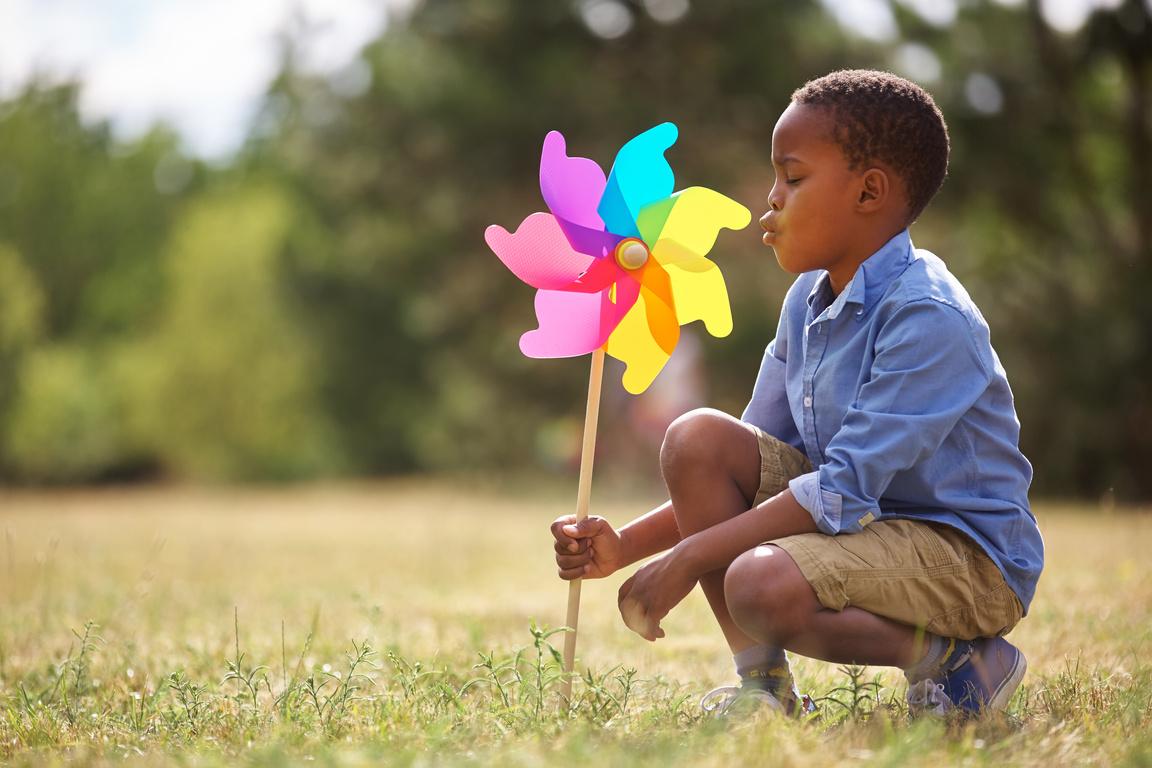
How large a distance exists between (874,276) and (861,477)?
427 mm

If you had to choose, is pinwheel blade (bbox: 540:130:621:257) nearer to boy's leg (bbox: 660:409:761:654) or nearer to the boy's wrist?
boy's leg (bbox: 660:409:761:654)

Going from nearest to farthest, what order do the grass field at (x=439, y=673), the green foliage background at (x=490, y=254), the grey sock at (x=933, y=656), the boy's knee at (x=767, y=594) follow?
the grass field at (x=439, y=673)
the boy's knee at (x=767, y=594)
the grey sock at (x=933, y=656)
the green foliage background at (x=490, y=254)

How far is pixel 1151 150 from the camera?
10.5 m

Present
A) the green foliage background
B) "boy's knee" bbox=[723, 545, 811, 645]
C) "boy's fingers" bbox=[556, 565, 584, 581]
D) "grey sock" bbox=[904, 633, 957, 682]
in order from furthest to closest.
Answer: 1. the green foliage background
2. "boy's fingers" bbox=[556, 565, 584, 581]
3. "grey sock" bbox=[904, 633, 957, 682]
4. "boy's knee" bbox=[723, 545, 811, 645]

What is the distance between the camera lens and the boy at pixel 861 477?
206 centimetres

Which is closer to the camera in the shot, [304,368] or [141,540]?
[141,540]

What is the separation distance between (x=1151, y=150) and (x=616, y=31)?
17.3ft

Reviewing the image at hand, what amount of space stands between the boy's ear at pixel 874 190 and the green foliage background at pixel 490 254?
7727 mm

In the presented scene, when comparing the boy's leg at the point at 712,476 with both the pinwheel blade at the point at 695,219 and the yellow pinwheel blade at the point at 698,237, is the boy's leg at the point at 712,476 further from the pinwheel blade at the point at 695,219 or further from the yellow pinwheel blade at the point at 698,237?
the pinwheel blade at the point at 695,219

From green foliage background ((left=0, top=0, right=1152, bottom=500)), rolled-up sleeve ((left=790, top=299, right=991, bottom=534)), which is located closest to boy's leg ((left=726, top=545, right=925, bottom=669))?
rolled-up sleeve ((left=790, top=299, right=991, bottom=534))

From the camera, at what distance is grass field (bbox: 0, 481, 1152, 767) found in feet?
6.22

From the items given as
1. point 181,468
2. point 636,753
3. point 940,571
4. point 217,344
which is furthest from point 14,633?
point 181,468

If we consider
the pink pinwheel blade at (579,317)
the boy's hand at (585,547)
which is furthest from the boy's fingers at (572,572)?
the pink pinwheel blade at (579,317)

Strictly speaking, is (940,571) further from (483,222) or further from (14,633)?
(483,222)
